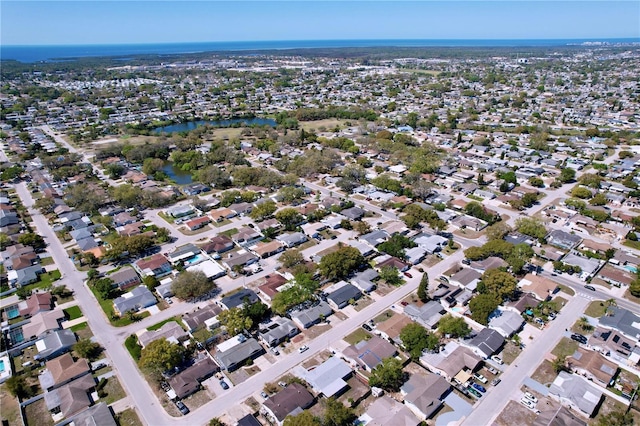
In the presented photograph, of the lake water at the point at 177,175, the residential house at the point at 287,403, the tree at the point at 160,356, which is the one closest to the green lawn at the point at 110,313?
the tree at the point at 160,356

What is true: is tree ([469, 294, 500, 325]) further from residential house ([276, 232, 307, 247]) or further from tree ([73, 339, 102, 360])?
tree ([73, 339, 102, 360])

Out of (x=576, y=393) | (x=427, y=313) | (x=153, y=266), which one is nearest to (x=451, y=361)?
(x=427, y=313)

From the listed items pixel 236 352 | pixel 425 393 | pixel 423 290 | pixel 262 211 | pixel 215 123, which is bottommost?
pixel 425 393

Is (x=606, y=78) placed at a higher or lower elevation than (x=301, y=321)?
higher

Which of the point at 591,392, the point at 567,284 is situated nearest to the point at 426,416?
the point at 591,392

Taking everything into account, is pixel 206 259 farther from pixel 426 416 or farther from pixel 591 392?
pixel 591 392

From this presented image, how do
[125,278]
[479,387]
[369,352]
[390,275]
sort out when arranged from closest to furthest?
[479,387], [369,352], [390,275], [125,278]

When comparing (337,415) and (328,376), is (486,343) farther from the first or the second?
(337,415)
